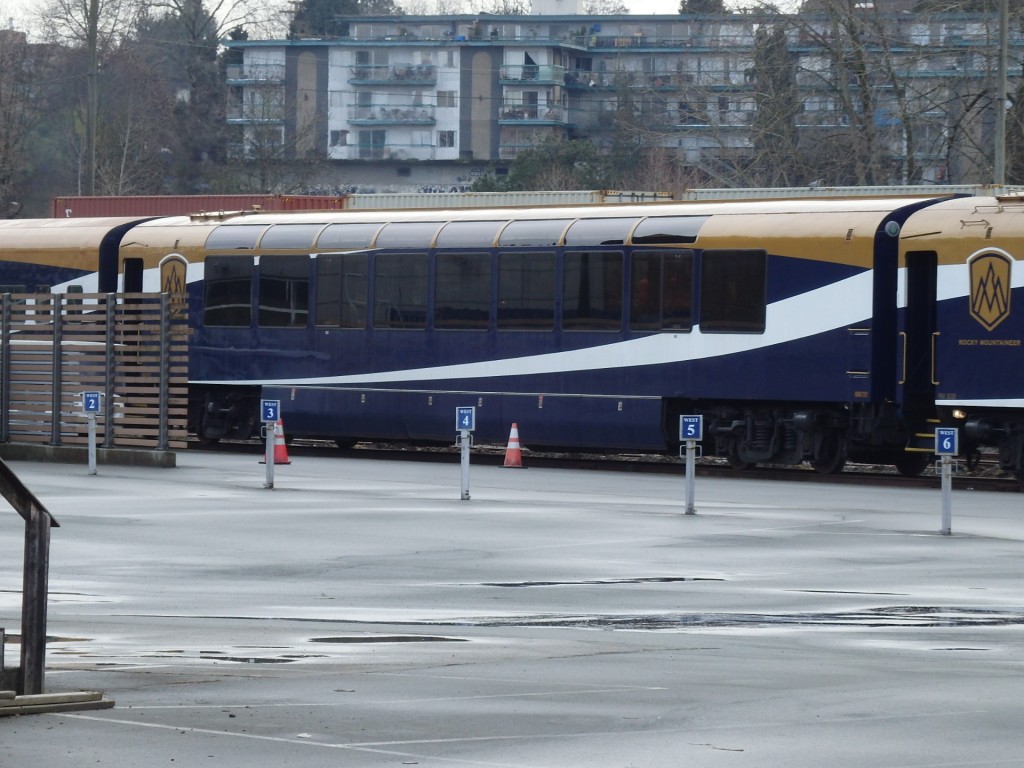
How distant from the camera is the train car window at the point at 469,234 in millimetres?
30203

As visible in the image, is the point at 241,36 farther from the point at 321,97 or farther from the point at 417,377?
the point at 417,377

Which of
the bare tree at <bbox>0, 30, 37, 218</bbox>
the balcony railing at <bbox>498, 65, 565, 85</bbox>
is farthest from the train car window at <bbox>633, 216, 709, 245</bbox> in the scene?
the balcony railing at <bbox>498, 65, 565, 85</bbox>

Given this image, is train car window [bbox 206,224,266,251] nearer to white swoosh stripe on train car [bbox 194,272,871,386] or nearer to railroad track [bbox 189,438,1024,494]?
white swoosh stripe on train car [bbox 194,272,871,386]

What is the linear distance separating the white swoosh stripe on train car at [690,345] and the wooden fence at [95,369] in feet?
11.9

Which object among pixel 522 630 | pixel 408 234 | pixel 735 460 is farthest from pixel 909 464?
pixel 522 630

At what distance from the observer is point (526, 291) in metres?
29.6

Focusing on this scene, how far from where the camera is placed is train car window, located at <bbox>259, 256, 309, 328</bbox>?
104 ft

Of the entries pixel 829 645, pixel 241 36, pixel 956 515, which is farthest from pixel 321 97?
pixel 829 645

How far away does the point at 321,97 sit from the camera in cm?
Answer: 14275

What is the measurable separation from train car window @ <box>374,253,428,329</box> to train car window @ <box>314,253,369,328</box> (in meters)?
0.26

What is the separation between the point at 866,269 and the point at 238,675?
17423mm

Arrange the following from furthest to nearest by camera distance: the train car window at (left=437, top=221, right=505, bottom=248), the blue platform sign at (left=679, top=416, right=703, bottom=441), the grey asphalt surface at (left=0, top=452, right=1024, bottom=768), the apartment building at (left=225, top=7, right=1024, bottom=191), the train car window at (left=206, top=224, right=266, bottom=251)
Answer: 1. the apartment building at (left=225, top=7, right=1024, bottom=191)
2. the train car window at (left=206, top=224, right=266, bottom=251)
3. the train car window at (left=437, top=221, right=505, bottom=248)
4. the blue platform sign at (left=679, top=416, right=703, bottom=441)
5. the grey asphalt surface at (left=0, top=452, right=1024, bottom=768)

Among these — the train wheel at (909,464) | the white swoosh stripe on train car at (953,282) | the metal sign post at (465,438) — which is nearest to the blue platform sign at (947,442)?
the metal sign post at (465,438)

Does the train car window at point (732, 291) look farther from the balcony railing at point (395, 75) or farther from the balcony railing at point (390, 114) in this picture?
the balcony railing at point (395, 75)
